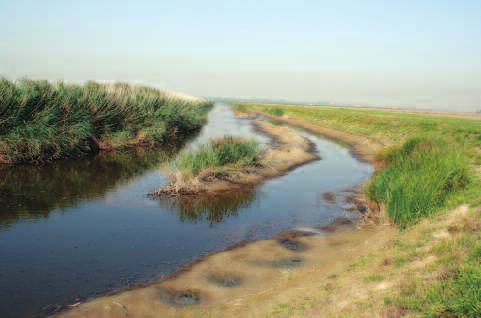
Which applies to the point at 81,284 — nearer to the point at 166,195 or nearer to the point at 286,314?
the point at 286,314

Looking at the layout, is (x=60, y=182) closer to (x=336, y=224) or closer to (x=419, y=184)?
(x=336, y=224)

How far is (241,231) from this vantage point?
1091cm

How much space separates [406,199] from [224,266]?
5.31 meters

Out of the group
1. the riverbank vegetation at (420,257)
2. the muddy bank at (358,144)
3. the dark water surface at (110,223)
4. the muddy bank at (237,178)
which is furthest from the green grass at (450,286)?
the muddy bank at (358,144)

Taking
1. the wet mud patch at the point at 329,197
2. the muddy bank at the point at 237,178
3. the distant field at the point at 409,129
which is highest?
the distant field at the point at 409,129

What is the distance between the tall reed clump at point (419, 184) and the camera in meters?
9.93

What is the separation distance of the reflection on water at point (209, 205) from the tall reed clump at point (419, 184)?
4.65m

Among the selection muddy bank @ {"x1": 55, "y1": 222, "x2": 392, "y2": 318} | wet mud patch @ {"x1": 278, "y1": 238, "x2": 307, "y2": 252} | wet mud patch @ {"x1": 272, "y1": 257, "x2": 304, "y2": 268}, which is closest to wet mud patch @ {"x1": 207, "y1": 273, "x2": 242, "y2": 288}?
muddy bank @ {"x1": 55, "y1": 222, "x2": 392, "y2": 318}

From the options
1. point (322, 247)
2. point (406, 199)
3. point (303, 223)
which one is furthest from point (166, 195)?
point (406, 199)

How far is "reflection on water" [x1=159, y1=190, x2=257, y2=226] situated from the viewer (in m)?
12.0

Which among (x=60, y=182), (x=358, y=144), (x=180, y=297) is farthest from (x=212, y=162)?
(x=358, y=144)

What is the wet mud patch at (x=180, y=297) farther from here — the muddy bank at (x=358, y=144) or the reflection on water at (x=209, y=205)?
the muddy bank at (x=358, y=144)

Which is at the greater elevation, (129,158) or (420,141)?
(420,141)

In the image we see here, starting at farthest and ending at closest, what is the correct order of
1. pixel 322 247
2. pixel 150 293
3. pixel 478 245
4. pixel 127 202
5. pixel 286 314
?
pixel 127 202, pixel 322 247, pixel 150 293, pixel 478 245, pixel 286 314
